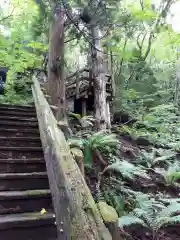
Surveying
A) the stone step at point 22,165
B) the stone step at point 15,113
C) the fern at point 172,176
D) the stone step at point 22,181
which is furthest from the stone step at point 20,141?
the fern at point 172,176

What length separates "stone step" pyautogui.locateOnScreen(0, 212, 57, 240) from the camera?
8.72 feet

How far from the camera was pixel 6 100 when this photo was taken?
859 centimetres

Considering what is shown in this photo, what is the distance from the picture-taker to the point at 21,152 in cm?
428

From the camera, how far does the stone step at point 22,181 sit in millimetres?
3377

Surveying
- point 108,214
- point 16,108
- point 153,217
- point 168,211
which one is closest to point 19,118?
point 16,108

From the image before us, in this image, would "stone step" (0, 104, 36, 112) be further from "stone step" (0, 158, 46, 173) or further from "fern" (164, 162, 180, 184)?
"fern" (164, 162, 180, 184)

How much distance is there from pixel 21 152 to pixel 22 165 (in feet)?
1.42

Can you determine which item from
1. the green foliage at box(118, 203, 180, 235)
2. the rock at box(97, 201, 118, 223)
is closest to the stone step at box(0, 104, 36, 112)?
the green foliage at box(118, 203, 180, 235)

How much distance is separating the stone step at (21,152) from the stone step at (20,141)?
0.34 meters

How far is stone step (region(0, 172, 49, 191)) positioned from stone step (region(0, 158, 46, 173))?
361 millimetres

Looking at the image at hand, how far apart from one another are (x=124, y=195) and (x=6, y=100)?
16.6ft

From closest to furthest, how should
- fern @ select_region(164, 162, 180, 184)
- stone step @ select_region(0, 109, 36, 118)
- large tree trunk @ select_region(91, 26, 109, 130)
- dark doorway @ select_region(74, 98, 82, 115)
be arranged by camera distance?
stone step @ select_region(0, 109, 36, 118) → fern @ select_region(164, 162, 180, 184) → large tree trunk @ select_region(91, 26, 109, 130) → dark doorway @ select_region(74, 98, 82, 115)

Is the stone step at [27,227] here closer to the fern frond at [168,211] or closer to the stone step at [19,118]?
the fern frond at [168,211]

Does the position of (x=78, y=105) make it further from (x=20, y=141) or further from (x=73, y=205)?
(x=73, y=205)
